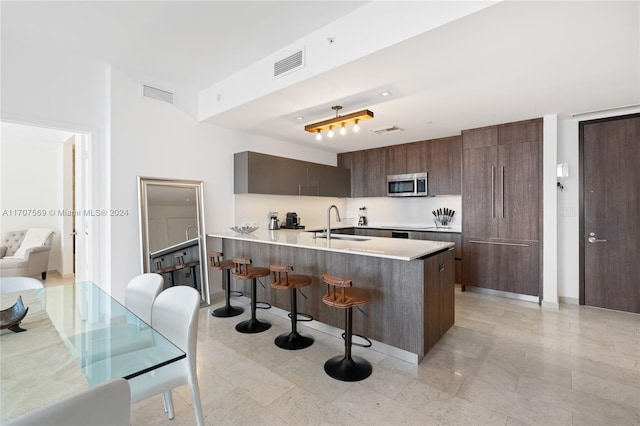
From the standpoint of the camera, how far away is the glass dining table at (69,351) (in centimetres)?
104

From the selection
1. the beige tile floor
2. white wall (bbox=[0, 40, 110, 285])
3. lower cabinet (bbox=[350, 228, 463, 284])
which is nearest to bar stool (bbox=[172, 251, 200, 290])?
white wall (bbox=[0, 40, 110, 285])

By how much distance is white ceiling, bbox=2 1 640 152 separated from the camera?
197 cm

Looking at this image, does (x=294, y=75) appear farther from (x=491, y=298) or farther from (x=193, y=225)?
(x=491, y=298)

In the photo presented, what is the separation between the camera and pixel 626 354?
8.73 feet

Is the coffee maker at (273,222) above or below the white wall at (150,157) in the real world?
below

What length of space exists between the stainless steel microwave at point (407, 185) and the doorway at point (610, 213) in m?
2.17

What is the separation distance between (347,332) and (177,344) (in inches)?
51.0

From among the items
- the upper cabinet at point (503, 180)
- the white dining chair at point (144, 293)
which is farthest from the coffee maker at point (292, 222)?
the white dining chair at point (144, 293)

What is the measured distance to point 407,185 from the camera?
559 centimetres

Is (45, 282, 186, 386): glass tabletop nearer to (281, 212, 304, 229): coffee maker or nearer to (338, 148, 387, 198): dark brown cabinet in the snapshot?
(281, 212, 304, 229): coffee maker

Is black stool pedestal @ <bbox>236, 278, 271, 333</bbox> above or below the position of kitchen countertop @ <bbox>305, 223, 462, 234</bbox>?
below

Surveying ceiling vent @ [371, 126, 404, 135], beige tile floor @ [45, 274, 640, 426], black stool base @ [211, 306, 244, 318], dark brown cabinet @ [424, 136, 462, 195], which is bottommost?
beige tile floor @ [45, 274, 640, 426]

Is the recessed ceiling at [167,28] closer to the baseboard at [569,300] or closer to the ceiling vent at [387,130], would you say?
the ceiling vent at [387,130]

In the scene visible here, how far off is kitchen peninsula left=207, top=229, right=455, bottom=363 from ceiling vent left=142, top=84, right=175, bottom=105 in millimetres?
2211
